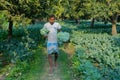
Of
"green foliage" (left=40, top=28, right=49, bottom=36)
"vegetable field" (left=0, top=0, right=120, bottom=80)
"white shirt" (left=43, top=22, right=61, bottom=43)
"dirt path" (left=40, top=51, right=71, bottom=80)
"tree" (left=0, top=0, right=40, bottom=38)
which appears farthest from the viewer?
"tree" (left=0, top=0, right=40, bottom=38)

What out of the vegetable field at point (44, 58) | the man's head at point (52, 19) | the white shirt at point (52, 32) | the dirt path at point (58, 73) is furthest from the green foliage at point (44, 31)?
the dirt path at point (58, 73)

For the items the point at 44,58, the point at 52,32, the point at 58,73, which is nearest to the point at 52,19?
the point at 52,32

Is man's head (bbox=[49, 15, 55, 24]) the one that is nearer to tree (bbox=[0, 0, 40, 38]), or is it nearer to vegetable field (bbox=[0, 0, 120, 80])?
vegetable field (bbox=[0, 0, 120, 80])

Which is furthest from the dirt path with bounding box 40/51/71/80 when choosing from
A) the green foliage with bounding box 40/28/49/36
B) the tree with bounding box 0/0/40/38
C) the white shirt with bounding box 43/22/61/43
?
the tree with bounding box 0/0/40/38

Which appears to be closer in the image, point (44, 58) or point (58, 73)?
point (58, 73)

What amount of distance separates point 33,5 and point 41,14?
9.55ft

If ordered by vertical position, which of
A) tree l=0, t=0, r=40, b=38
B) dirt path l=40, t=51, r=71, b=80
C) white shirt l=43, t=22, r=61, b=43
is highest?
tree l=0, t=0, r=40, b=38

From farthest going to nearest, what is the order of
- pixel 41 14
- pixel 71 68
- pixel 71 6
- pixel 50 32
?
pixel 71 6, pixel 41 14, pixel 71 68, pixel 50 32

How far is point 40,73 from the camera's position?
12.0 m

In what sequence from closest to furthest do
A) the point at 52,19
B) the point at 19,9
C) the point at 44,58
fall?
the point at 52,19
the point at 44,58
the point at 19,9

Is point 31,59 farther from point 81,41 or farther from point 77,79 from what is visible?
point 81,41

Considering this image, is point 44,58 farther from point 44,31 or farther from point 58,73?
point 44,31

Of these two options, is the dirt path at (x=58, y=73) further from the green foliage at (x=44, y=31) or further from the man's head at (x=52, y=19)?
the man's head at (x=52, y=19)

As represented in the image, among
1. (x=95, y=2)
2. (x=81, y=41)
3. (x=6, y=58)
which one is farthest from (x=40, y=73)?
(x=95, y=2)
